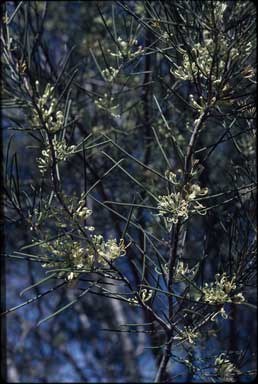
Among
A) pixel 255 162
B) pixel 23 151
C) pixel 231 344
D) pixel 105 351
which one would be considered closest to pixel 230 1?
pixel 255 162

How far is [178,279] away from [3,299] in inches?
51.7

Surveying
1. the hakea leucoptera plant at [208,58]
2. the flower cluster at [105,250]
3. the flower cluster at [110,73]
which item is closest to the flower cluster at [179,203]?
the flower cluster at [105,250]

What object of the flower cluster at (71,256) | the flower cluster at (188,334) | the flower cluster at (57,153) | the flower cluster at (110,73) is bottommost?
the flower cluster at (188,334)

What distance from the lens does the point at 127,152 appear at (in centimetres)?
196

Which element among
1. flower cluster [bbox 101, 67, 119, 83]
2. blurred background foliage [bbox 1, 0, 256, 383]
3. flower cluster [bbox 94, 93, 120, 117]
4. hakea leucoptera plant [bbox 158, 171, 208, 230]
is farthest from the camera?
flower cluster [bbox 94, 93, 120, 117]

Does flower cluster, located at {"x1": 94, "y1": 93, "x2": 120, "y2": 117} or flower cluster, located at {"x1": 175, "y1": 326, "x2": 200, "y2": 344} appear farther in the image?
flower cluster, located at {"x1": 94, "y1": 93, "x2": 120, "y2": 117}

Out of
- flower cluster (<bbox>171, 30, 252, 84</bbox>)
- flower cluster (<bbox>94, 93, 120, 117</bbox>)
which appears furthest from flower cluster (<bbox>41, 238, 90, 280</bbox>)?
flower cluster (<bbox>94, 93, 120, 117</bbox>)

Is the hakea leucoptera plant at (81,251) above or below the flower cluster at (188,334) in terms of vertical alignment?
above

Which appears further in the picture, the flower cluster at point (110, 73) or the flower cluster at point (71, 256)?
the flower cluster at point (110, 73)

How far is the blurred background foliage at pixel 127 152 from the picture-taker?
1472 mm

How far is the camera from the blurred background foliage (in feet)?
4.83

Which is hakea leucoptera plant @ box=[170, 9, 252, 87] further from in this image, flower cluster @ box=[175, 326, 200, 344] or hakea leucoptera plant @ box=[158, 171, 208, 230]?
flower cluster @ box=[175, 326, 200, 344]

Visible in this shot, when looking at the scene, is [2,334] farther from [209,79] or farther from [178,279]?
[209,79]

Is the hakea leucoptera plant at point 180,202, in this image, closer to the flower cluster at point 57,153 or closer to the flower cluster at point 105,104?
the flower cluster at point 57,153
